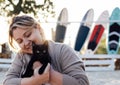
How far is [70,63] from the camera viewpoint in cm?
133

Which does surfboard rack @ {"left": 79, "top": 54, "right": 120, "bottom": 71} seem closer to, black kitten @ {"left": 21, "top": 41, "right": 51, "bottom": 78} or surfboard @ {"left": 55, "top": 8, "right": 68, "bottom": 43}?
surfboard @ {"left": 55, "top": 8, "right": 68, "bottom": 43}

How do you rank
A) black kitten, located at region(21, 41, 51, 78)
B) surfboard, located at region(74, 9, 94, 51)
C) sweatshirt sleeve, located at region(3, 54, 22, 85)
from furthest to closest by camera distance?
surfboard, located at region(74, 9, 94, 51)
sweatshirt sleeve, located at region(3, 54, 22, 85)
black kitten, located at region(21, 41, 51, 78)

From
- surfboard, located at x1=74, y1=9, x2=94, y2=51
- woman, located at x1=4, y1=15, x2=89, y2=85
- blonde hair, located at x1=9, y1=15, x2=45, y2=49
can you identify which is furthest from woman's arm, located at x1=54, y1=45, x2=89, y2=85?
surfboard, located at x1=74, y1=9, x2=94, y2=51

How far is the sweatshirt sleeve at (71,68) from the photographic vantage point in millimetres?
1318

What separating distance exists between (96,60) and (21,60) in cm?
960

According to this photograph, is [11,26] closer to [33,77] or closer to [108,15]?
[33,77]

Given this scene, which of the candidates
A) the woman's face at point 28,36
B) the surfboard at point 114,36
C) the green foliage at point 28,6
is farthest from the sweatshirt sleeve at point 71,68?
the green foliage at point 28,6

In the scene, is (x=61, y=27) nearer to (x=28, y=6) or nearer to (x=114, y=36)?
(x=114, y=36)

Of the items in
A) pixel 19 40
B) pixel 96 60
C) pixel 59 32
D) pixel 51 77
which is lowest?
pixel 96 60

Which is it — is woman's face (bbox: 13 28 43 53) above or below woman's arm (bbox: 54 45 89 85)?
above

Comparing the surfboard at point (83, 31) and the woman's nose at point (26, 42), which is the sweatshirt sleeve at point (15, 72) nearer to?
the woman's nose at point (26, 42)

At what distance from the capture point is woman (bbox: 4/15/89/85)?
1278 mm

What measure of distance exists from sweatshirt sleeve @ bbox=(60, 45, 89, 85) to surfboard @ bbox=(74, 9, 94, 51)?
9.38 m

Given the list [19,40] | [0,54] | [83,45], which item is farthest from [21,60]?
[0,54]
